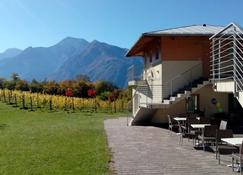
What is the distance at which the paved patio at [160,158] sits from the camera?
403 inches

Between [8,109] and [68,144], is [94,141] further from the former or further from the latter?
[8,109]

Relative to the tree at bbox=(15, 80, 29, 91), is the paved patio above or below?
below

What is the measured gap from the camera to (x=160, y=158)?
12.1 metres

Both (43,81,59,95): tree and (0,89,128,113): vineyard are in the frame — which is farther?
(43,81,59,95): tree

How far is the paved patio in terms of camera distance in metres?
10.2

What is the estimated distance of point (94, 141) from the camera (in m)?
15.7

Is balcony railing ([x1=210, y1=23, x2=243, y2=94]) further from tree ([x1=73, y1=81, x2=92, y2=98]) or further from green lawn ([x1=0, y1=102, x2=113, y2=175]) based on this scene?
tree ([x1=73, y1=81, x2=92, y2=98])

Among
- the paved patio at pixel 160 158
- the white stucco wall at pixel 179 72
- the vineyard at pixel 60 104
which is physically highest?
the white stucco wall at pixel 179 72

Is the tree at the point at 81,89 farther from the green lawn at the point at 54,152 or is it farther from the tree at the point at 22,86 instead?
the green lawn at the point at 54,152

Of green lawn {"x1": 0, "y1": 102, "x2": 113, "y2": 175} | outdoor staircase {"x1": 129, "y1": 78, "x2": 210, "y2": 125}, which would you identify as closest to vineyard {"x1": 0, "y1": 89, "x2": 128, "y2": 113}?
outdoor staircase {"x1": 129, "y1": 78, "x2": 210, "y2": 125}

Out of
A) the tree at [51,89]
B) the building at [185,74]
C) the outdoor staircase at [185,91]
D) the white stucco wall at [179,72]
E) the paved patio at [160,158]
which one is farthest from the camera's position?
the tree at [51,89]

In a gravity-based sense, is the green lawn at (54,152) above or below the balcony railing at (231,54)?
below

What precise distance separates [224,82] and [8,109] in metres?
23.3

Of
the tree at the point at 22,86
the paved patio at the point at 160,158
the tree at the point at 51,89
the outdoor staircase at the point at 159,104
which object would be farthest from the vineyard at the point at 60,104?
the tree at the point at 22,86
